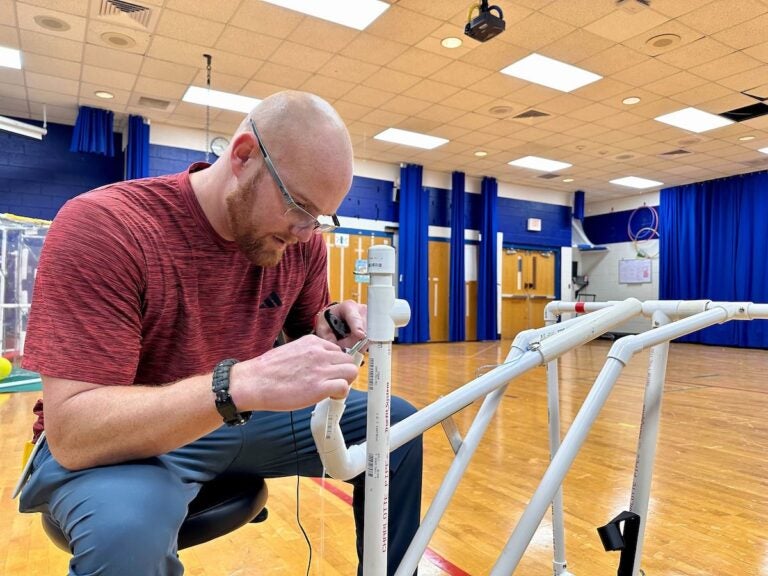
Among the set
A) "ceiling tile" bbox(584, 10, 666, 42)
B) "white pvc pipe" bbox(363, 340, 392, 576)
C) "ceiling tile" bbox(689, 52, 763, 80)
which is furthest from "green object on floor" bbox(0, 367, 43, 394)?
"ceiling tile" bbox(689, 52, 763, 80)

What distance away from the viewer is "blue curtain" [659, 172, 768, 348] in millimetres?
8914

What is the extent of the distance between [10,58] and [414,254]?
18.8ft

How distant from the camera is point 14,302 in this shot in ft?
15.0

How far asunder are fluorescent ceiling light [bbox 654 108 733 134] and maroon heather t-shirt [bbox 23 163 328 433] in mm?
6781

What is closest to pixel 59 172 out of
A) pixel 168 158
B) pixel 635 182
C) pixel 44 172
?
pixel 44 172

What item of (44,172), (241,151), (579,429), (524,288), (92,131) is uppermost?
(92,131)

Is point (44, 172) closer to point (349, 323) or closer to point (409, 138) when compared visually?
point (409, 138)

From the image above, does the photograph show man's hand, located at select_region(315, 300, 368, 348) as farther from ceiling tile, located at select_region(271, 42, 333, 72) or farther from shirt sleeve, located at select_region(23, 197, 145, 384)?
ceiling tile, located at select_region(271, 42, 333, 72)

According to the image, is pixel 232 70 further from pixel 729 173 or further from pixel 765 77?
pixel 729 173

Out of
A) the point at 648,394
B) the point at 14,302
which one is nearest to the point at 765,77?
the point at 648,394

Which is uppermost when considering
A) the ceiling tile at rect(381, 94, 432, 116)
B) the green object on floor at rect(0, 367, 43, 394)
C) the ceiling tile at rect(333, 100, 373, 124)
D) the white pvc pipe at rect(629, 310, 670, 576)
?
the ceiling tile at rect(381, 94, 432, 116)

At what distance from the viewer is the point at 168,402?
27.4 inches

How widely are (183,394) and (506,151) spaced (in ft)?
26.4

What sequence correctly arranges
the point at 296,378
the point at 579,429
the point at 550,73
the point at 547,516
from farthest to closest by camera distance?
the point at 550,73 → the point at 547,516 → the point at 579,429 → the point at 296,378
